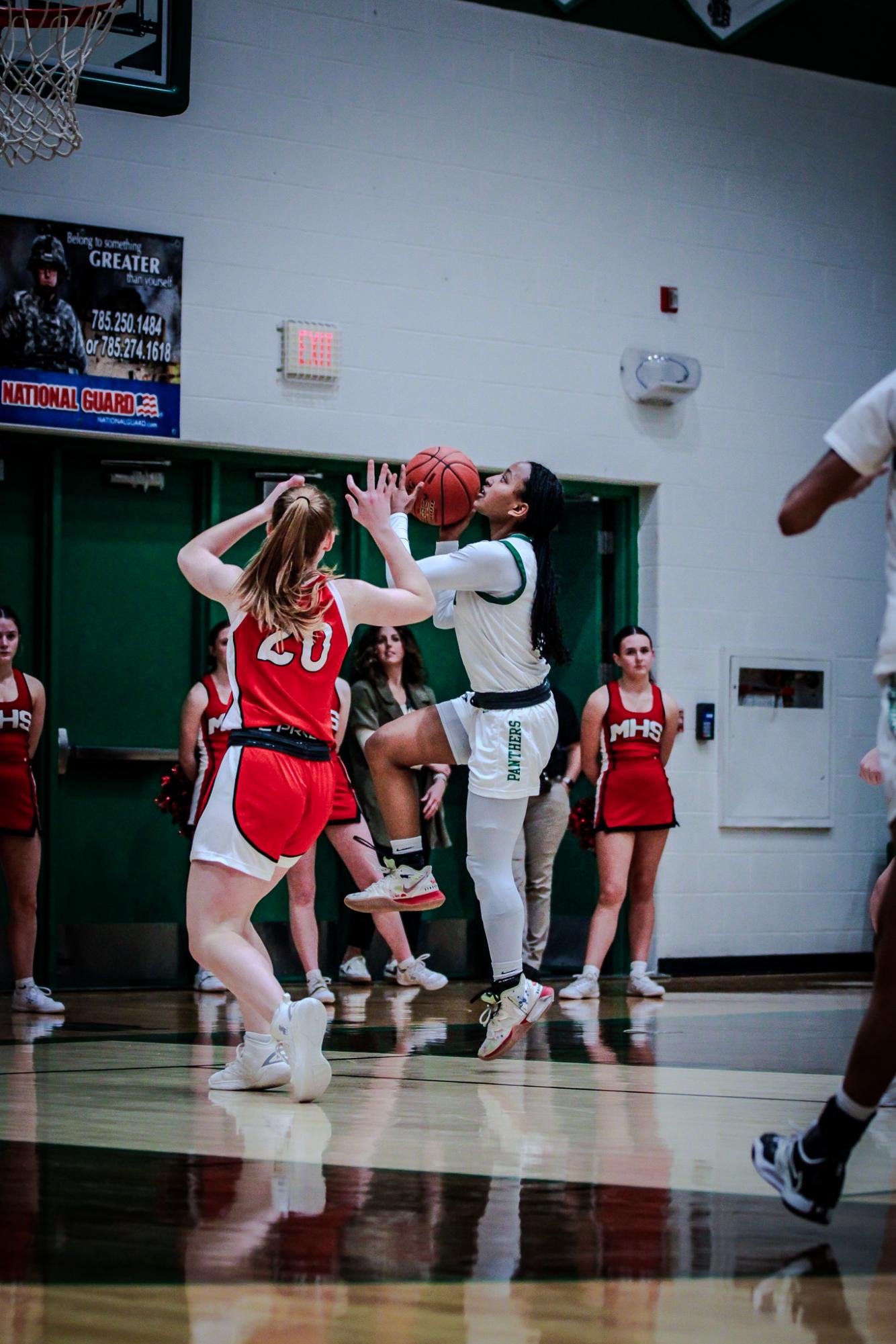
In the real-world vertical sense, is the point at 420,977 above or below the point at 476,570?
below

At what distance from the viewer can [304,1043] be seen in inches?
170

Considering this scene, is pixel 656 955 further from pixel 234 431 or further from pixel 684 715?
pixel 234 431

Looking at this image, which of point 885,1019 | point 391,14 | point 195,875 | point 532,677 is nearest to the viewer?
point 885,1019

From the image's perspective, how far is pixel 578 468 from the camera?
31.8 ft

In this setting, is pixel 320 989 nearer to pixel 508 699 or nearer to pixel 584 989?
pixel 584 989

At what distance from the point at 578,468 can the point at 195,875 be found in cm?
572

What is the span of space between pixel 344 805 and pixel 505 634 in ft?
9.16

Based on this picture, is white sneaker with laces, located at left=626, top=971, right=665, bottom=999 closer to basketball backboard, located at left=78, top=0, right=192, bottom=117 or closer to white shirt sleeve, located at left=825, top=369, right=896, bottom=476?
basketball backboard, located at left=78, top=0, right=192, bottom=117

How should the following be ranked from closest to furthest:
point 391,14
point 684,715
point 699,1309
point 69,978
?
point 699,1309 < point 69,978 < point 391,14 < point 684,715

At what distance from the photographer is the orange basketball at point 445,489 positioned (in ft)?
19.0

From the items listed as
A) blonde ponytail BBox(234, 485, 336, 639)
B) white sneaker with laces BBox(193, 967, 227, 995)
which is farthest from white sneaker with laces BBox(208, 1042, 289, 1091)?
white sneaker with laces BBox(193, 967, 227, 995)

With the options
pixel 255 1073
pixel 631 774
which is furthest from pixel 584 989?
pixel 255 1073

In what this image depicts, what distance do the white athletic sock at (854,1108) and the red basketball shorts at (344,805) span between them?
17.4 ft

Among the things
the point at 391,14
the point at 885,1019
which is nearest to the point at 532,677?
the point at 885,1019
